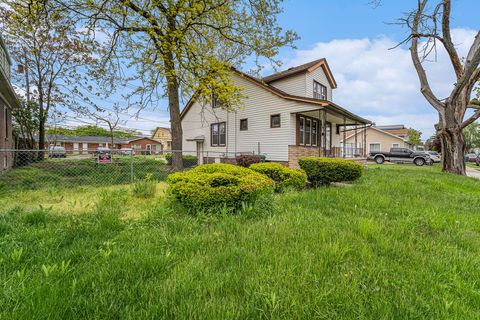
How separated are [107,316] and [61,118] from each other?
843 inches

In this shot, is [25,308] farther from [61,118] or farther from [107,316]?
[61,118]

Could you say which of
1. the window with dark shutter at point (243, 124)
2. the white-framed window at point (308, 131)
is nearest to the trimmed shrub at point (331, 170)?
the white-framed window at point (308, 131)

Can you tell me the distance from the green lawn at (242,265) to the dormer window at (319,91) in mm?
12787

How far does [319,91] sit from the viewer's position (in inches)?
627

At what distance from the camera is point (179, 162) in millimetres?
10812

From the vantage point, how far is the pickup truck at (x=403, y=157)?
81.7 ft

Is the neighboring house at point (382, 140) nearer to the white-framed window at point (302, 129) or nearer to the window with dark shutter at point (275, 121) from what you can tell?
the white-framed window at point (302, 129)

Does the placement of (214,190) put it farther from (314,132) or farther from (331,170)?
(314,132)

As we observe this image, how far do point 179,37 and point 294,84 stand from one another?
846 centimetres

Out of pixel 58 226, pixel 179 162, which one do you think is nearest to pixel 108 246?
pixel 58 226

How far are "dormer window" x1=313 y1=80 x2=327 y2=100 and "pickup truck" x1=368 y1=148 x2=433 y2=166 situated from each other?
16107mm

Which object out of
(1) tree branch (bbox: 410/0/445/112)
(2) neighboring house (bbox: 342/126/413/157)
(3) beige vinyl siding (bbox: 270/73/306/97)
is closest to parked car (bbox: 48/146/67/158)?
(3) beige vinyl siding (bbox: 270/73/306/97)

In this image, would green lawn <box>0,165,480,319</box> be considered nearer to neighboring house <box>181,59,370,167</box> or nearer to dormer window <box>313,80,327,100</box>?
neighboring house <box>181,59,370,167</box>

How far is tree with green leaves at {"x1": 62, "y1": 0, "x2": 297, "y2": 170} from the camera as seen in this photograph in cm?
920
